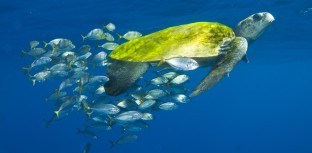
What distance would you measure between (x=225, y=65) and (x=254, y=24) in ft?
5.68

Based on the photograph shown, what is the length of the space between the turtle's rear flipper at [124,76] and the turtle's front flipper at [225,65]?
1517 mm

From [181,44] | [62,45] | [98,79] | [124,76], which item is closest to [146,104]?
[124,76]

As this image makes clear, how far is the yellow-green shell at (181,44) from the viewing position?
5.55m

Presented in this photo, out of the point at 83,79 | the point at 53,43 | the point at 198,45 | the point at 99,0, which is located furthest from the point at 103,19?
the point at 198,45

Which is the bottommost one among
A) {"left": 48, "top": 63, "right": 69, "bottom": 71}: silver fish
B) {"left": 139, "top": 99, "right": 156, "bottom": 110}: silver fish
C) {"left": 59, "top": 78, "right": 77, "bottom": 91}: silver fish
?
{"left": 139, "top": 99, "right": 156, "bottom": 110}: silver fish

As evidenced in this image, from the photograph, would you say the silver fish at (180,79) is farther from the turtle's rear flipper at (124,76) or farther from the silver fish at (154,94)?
the turtle's rear flipper at (124,76)

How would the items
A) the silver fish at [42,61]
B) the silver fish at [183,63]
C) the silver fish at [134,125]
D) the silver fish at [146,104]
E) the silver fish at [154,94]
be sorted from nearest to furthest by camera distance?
1. the silver fish at [183,63]
2. the silver fish at [146,104]
3. the silver fish at [154,94]
4. the silver fish at [134,125]
5. the silver fish at [42,61]

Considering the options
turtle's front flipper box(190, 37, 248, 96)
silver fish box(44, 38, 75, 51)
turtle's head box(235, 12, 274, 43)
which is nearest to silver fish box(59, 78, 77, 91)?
silver fish box(44, 38, 75, 51)

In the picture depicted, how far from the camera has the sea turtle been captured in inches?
214

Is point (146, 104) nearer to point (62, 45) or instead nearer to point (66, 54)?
point (66, 54)

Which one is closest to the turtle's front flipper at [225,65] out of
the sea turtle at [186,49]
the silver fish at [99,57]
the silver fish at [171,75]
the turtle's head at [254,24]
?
the sea turtle at [186,49]

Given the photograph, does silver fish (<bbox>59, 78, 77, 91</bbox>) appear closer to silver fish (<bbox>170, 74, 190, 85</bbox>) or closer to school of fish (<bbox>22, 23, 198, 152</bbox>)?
school of fish (<bbox>22, 23, 198, 152</bbox>)

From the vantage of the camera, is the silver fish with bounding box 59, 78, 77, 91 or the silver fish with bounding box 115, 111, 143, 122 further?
the silver fish with bounding box 59, 78, 77, 91

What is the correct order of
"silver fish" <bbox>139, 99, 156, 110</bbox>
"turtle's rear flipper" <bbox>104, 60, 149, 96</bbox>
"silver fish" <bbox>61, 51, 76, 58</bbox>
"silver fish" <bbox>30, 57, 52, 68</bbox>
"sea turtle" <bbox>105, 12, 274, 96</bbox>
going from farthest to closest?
1. "silver fish" <bbox>61, 51, 76, 58</bbox>
2. "silver fish" <bbox>30, 57, 52, 68</bbox>
3. "silver fish" <bbox>139, 99, 156, 110</bbox>
4. "turtle's rear flipper" <bbox>104, 60, 149, 96</bbox>
5. "sea turtle" <bbox>105, 12, 274, 96</bbox>
